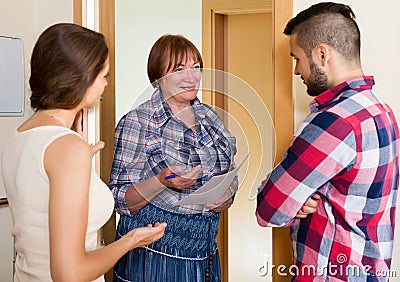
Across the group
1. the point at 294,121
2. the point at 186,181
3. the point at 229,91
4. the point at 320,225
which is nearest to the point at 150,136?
the point at 186,181

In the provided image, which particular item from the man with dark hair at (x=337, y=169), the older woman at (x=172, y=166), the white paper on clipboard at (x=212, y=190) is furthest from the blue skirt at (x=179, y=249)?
the man with dark hair at (x=337, y=169)

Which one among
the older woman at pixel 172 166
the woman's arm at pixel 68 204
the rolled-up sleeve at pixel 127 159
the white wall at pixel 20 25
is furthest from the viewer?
the white wall at pixel 20 25

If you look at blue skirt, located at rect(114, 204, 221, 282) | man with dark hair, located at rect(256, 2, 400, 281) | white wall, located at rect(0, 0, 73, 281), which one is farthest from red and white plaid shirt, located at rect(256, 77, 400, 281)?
white wall, located at rect(0, 0, 73, 281)

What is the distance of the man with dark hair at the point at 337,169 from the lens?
134cm

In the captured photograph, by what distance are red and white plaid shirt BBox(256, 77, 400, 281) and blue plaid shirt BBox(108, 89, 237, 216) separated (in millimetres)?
366

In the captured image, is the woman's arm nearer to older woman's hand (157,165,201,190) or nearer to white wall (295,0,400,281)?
older woman's hand (157,165,201,190)

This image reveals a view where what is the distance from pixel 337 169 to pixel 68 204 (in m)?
0.59

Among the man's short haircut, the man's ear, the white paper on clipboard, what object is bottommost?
the white paper on clipboard

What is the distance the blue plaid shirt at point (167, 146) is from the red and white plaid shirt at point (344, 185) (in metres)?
0.37

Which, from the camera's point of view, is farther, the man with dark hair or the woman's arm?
the man with dark hair

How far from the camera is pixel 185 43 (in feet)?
6.46

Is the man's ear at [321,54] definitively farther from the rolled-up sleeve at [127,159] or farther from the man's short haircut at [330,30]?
the rolled-up sleeve at [127,159]

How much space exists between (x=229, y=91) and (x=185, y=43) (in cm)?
33

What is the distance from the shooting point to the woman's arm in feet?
3.80
